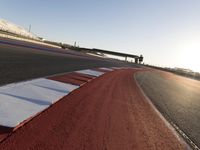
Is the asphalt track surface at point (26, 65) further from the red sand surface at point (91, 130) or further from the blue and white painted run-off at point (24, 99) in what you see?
the red sand surface at point (91, 130)

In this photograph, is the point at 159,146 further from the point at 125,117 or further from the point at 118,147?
the point at 125,117

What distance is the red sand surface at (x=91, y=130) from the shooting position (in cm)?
378

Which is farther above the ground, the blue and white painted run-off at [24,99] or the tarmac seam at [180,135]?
the blue and white painted run-off at [24,99]

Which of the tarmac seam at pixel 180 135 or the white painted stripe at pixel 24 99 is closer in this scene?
the white painted stripe at pixel 24 99

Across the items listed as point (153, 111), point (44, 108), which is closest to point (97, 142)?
point (44, 108)

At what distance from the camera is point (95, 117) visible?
567 centimetres

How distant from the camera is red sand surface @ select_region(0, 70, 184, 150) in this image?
378cm

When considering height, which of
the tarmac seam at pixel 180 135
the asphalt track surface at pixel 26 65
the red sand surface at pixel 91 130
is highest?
the asphalt track surface at pixel 26 65

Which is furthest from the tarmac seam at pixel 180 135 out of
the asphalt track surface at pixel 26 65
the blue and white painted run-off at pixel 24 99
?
the asphalt track surface at pixel 26 65

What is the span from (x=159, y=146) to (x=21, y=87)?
3996mm

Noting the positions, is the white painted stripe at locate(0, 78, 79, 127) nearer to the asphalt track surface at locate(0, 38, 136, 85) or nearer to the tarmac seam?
the asphalt track surface at locate(0, 38, 136, 85)

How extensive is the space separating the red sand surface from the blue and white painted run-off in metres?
0.22

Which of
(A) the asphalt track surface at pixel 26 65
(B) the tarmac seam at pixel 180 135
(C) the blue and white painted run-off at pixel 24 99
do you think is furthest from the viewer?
(A) the asphalt track surface at pixel 26 65

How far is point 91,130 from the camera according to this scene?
4.73 metres
